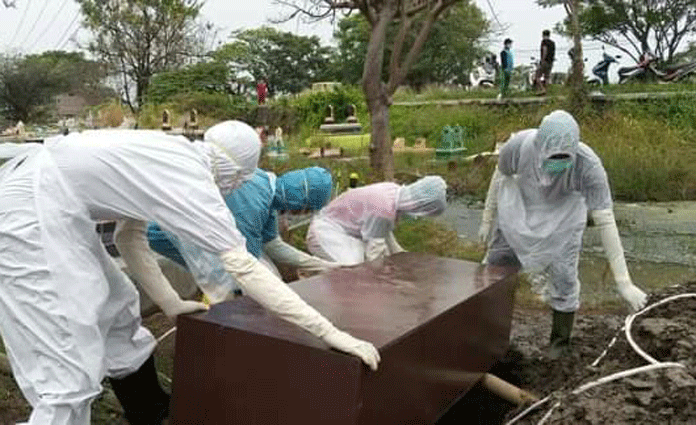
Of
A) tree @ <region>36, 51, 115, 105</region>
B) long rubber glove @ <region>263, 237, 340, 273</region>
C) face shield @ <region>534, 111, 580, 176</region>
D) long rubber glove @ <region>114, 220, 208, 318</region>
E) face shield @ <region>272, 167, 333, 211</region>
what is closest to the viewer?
long rubber glove @ <region>114, 220, 208, 318</region>

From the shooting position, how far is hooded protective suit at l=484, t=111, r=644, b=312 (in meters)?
3.48

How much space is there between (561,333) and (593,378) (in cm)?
147

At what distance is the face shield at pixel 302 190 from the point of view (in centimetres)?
374

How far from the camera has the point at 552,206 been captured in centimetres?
377

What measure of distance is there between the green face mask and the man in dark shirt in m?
12.9

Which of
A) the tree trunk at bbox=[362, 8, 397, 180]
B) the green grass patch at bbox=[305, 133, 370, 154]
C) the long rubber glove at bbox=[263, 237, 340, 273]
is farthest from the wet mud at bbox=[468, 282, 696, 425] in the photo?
the green grass patch at bbox=[305, 133, 370, 154]

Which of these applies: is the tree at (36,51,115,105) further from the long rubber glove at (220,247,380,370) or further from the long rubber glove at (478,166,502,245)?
the long rubber glove at (220,247,380,370)

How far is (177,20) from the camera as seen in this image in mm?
24250

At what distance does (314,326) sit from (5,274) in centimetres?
92

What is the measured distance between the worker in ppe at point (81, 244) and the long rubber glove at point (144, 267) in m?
0.38

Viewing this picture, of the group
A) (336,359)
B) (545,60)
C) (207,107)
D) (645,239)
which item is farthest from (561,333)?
(207,107)

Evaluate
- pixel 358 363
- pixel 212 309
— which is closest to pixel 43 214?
pixel 212 309

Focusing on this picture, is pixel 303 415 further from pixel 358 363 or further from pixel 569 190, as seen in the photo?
pixel 569 190

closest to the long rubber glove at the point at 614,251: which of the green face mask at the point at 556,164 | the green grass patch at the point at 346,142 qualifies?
the green face mask at the point at 556,164
